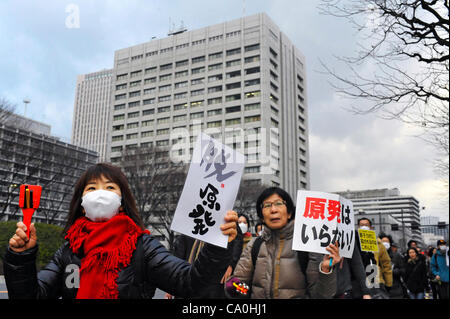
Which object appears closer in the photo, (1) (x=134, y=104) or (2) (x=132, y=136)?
(2) (x=132, y=136)

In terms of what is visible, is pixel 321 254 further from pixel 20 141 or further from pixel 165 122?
pixel 165 122

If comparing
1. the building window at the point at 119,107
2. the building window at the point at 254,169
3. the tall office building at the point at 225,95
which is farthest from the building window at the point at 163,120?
Result: the building window at the point at 254,169

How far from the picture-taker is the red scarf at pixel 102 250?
2215 millimetres

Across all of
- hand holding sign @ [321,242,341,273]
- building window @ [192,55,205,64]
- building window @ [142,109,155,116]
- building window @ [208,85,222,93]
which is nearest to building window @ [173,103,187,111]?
building window @ [142,109,155,116]

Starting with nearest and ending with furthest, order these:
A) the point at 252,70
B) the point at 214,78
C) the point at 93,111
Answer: the point at 252,70
the point at 214,78
the point at 93,111

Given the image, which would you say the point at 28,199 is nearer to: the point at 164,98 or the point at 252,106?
the point at 252,106

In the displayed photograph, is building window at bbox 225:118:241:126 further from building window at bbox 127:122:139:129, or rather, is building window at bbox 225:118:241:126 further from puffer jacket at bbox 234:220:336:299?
puffer jacket at bbox 234:220:336:299

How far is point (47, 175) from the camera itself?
106 ft

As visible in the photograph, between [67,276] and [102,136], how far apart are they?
168 meters

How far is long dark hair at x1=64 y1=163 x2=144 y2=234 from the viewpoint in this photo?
A: 2518mm

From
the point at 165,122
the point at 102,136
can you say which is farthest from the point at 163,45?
the point at 102,136

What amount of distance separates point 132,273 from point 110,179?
0.58 m

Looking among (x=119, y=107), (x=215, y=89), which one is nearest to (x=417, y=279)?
(x=215, y=89)

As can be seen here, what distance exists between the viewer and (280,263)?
380cm
